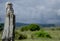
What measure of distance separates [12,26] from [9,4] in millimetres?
1279

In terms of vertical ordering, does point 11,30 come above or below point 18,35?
above

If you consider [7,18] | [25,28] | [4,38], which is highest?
[7,18]

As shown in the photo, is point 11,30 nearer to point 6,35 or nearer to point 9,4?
point 6,35

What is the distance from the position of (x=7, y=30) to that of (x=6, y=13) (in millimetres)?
989

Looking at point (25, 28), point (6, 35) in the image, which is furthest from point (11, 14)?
point (25, 28)

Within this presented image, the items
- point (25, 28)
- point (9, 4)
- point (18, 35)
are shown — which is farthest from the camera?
point (25, 28)

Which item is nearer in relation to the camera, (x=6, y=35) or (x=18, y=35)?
(x=6, y=35)

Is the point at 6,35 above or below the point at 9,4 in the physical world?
below

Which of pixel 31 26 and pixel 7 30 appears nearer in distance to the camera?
pixel 7 30

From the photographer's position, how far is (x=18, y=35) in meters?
36.5

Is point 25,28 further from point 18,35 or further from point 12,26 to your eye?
point 12,26

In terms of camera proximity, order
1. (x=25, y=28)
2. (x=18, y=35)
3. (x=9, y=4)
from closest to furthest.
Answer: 1. (x=9, y=4)
2. (x=18, y=35)
3. (x=25, y=28)

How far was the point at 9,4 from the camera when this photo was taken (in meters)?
15.4

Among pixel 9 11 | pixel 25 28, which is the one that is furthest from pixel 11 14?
pixel 25 28
